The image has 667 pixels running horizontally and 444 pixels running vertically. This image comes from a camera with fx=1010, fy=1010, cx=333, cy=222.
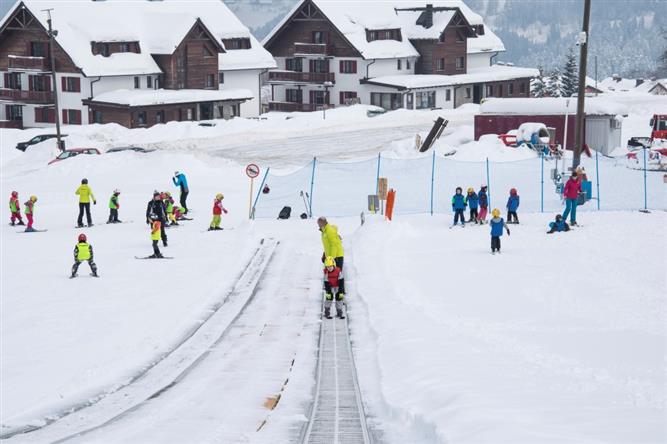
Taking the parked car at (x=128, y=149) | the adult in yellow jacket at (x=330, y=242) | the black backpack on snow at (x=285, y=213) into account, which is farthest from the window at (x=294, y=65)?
the adult in yellow jacket at (x=330, y=242)

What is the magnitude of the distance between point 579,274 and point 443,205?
40.2 feet

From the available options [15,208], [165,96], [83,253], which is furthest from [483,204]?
[165,96]

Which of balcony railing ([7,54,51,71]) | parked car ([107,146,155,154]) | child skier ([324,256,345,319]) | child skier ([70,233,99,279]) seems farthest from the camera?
balcony railing ([7,54,51,71])

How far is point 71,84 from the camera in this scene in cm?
6956

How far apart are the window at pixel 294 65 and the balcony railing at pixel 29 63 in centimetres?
2136

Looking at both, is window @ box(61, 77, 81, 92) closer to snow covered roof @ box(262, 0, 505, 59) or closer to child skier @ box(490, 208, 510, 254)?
snow covered roof @ box(262, 0, 505, 59)

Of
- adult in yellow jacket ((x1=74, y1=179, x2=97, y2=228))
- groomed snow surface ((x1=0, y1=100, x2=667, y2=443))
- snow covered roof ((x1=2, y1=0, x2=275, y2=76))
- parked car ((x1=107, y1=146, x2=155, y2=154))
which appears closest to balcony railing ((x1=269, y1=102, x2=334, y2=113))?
snow covered roof ((x1=2, y1=0, x2=275, y2=76))

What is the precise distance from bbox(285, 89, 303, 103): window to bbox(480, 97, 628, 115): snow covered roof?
30.9 meters

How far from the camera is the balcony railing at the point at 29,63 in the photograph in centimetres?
7031

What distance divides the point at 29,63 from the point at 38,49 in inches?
59.9

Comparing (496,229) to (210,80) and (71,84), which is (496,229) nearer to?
(71,84)

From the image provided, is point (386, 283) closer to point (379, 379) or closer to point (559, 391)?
point (379, 379)

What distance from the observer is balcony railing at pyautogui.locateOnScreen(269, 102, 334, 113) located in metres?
81.1

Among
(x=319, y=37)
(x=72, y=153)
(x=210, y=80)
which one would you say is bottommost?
(x=72, y=153)
